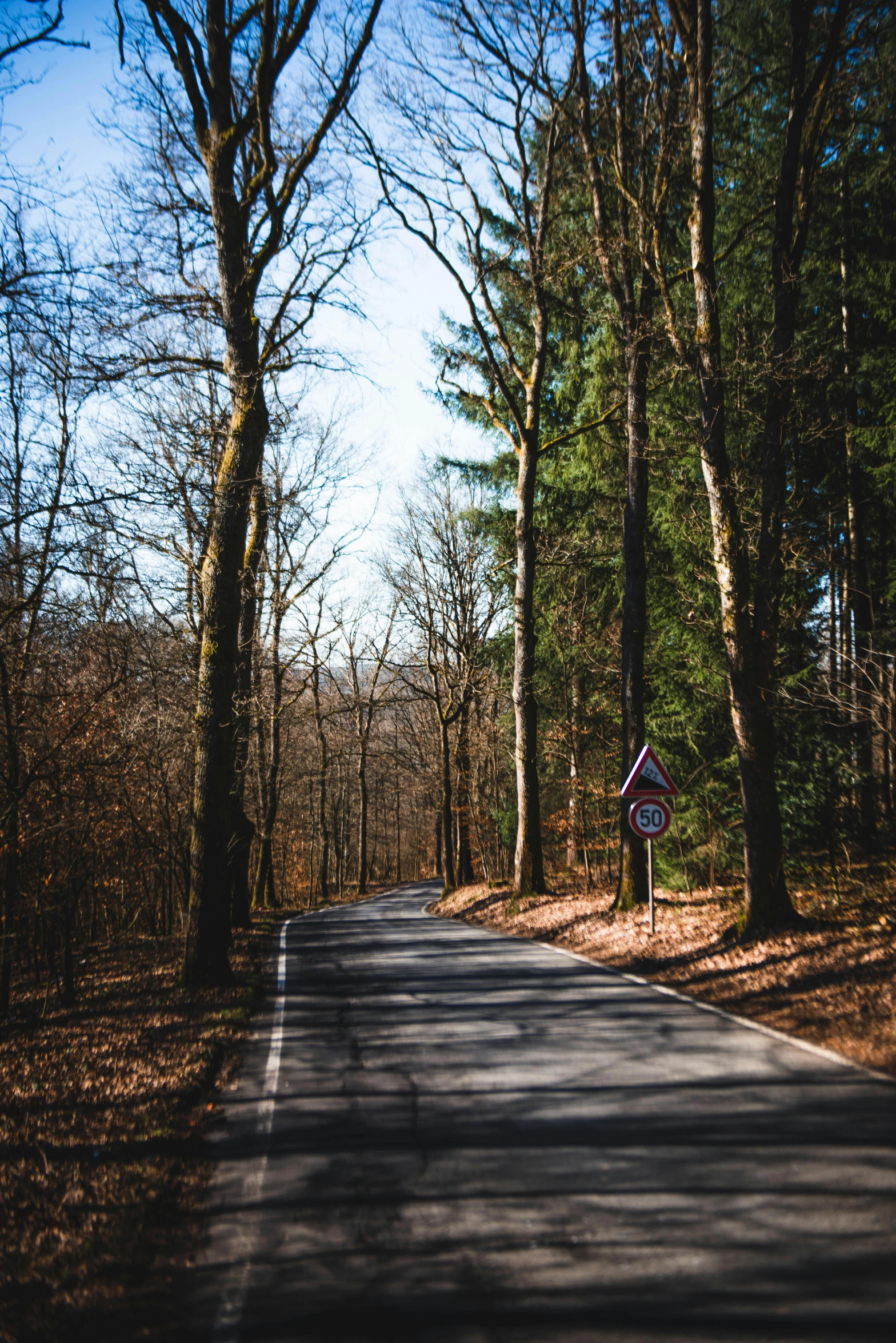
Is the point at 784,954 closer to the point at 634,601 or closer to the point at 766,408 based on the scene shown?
the point at 634,601

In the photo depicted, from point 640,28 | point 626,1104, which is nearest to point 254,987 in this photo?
point 626,1104

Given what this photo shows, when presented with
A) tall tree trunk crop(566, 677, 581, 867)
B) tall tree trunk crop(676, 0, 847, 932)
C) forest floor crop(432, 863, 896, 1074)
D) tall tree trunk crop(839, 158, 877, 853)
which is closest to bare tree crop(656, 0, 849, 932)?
tall tree trunk crop(676, 0, 847, 932)

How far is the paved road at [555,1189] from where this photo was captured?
9.47 feet

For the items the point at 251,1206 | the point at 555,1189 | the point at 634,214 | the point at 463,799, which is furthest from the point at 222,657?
the point at 463,799

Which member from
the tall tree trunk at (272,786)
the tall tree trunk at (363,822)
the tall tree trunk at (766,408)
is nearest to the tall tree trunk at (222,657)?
the tall tree trunk at (766,408)

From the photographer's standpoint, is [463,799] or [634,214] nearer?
[634,214]

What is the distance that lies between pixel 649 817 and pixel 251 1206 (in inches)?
307

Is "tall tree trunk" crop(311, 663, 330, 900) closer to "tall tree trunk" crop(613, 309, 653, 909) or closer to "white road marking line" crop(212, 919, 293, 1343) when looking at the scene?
"tall tree trunk" crop(613, 309, 653, 909)

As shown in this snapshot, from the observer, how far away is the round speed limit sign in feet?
34.6

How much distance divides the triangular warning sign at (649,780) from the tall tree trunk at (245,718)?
814 centimetres

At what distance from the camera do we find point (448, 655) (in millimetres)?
24828

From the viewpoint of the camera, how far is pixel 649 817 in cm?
1068

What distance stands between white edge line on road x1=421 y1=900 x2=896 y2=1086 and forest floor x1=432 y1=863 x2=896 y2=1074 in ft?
0.32

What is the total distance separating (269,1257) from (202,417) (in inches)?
524
